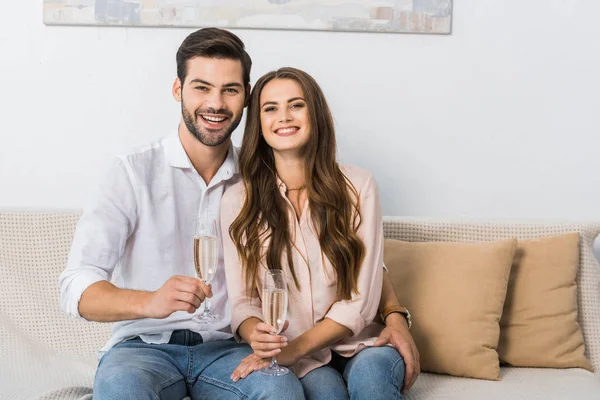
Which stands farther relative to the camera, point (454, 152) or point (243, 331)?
point (454, 152)

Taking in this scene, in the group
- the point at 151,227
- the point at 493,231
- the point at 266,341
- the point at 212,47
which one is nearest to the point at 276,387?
the point at 266,341

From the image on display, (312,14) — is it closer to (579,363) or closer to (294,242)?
(294,242)

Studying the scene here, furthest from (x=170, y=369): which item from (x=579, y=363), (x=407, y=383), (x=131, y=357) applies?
(x=579, y=363)

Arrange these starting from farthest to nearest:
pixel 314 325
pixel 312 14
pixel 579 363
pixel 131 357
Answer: pixel 312 14
pixel 579 363
pixel 314 325
pixel 131 357

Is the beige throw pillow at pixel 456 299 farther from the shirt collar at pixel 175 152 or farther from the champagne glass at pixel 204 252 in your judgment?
the champagne glass at pixel 204 252

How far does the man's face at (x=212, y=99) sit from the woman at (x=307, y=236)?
77mm

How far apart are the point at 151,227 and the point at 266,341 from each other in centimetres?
47

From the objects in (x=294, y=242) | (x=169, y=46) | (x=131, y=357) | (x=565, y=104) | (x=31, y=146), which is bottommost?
(x=131, y=357)

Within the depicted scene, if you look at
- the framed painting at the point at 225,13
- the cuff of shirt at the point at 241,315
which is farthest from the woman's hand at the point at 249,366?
the framed painting at the point at 225,13

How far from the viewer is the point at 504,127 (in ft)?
9.53

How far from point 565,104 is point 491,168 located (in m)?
0.35

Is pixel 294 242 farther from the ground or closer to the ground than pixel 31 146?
closer to the ground

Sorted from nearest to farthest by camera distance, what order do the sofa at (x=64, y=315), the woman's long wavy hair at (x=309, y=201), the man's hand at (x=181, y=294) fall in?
the man's hand at (x=181, y=294) → the woman's long wavy hair at (x=309, y=201) → the sofa at (x=64, y=315)

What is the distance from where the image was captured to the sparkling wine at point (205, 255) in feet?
5.66
